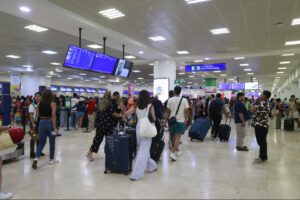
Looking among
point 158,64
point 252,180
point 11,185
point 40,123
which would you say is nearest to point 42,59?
point 158,64

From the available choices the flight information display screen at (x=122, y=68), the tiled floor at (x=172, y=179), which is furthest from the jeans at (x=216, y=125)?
the flight information display screen at (x=122, y=68)

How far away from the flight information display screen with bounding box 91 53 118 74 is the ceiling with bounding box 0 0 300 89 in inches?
32.6

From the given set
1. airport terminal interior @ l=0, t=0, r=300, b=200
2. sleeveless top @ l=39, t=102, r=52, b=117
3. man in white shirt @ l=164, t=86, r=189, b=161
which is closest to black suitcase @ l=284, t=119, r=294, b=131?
airport terminal interior @ l=0, t=0, r=300, b=200

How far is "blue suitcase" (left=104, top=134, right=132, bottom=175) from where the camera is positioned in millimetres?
4898

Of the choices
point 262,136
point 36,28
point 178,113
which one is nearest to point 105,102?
point 178,113

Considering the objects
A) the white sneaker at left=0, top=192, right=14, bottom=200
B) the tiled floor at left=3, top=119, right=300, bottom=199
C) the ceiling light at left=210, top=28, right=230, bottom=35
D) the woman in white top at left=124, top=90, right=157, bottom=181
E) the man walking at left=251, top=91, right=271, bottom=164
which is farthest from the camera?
the ceiling light at left=210, top=28, right=230, bottom=35

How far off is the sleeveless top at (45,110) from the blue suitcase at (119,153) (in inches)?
55.4

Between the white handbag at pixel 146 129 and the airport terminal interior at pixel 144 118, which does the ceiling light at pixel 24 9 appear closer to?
the airport terminal interior at pixel 144 118

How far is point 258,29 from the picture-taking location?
9.33 m

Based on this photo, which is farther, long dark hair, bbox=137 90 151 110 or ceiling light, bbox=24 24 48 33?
ceiling light, bbox=24 24 48 33

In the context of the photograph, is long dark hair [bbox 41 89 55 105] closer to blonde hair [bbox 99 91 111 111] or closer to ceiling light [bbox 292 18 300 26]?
blonde hair [bbox 99 91 111 111]

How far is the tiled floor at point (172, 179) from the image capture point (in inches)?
156

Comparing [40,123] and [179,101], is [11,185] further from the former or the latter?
[179,101]

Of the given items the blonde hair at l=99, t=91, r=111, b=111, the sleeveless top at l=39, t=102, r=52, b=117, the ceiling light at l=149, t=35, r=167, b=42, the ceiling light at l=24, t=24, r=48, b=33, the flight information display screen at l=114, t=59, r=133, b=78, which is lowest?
the sleeveless top at l=39, t=102, r=52, b=117
